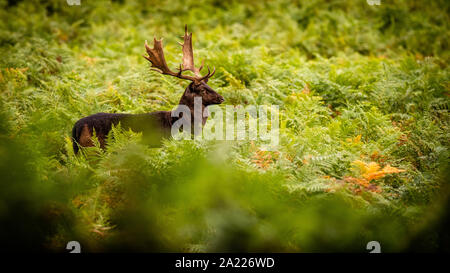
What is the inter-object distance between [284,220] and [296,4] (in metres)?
12.0

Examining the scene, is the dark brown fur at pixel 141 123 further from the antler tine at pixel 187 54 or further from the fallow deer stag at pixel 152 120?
the antler tine at pixel 187 54

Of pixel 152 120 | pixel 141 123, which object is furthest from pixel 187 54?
pixel 141 123

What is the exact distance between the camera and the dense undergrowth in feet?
9.34

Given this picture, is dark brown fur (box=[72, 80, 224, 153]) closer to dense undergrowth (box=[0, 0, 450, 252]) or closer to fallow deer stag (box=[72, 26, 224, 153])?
fallow deer stag (box=[72, 26, 224, 153])

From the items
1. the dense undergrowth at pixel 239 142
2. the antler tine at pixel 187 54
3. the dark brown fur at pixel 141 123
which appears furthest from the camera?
the antler tine at pixel 187 54

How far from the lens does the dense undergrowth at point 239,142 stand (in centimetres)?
285

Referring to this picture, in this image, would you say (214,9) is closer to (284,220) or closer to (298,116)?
(298,116)

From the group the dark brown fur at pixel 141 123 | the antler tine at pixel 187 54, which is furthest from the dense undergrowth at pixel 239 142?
the antler tine at pixel 187 54

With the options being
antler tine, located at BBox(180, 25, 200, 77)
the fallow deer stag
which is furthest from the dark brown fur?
antler tine, located at BBox(180, 25, 200, 77)

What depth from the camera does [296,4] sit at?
44.4ft

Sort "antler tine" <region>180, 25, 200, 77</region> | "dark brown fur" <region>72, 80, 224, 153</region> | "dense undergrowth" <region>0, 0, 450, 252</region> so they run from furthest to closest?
"antler tine" <region>180, 25, 200, 77</region> < "dark brown fur" <region>72, 80, 224, 153</region> < "dense undergrowth" <region>0, 0, 450, 252</region>

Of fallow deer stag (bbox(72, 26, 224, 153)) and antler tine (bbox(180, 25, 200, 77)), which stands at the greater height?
antler tine (bbox(180, 25, 200, 77))

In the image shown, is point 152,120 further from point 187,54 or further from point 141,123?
point 187,54

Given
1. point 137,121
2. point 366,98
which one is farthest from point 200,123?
point 366,98
